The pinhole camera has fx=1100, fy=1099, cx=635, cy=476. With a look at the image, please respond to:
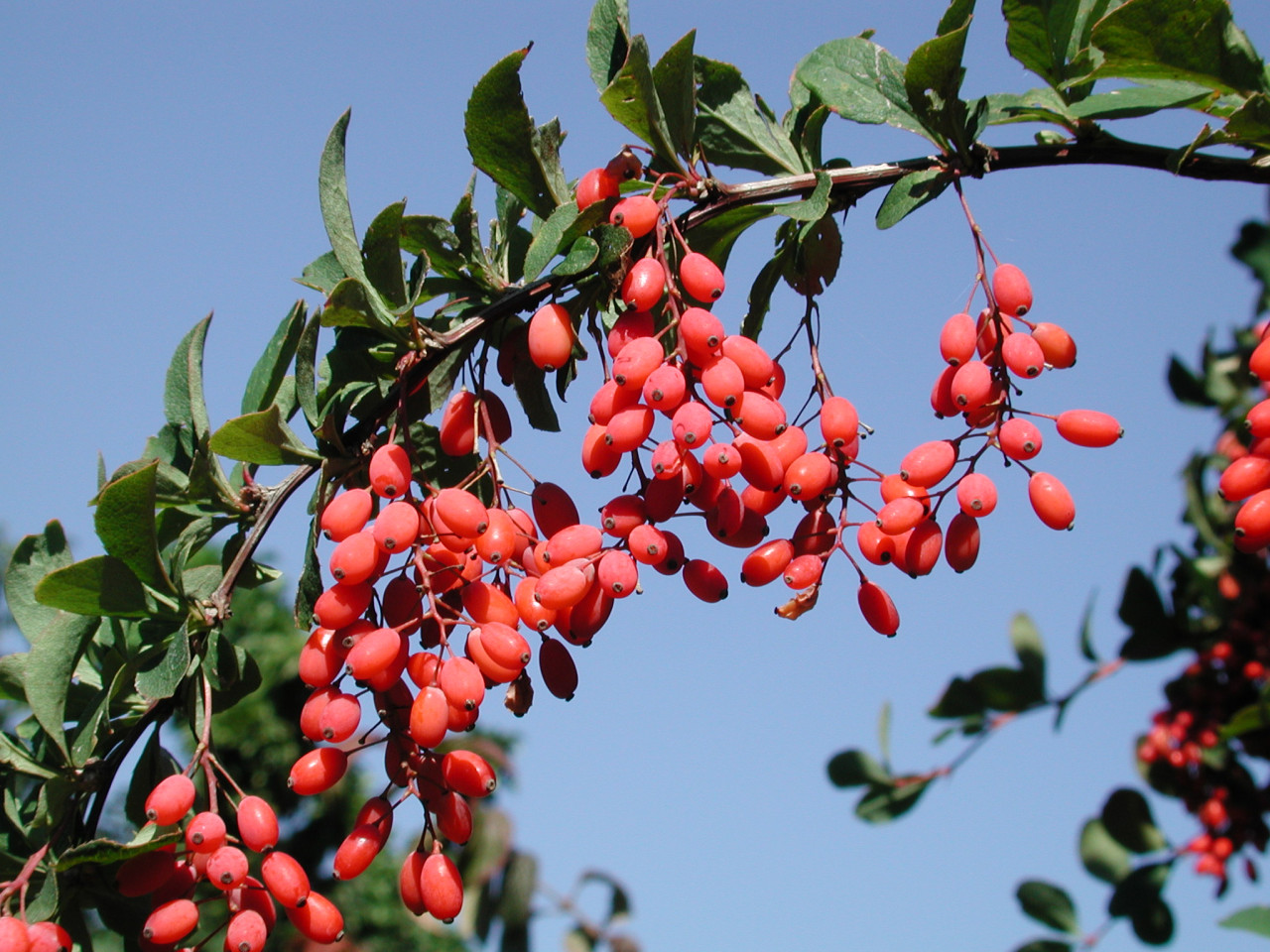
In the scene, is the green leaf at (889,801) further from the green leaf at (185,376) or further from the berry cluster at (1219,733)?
the green leaf at (185,376)

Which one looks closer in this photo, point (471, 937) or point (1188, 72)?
point (1188, 72)

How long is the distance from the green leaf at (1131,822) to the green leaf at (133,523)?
2.40m

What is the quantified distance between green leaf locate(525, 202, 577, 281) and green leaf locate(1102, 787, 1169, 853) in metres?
2.26

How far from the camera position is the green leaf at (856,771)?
308 cm

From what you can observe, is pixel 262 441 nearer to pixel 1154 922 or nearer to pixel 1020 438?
pixel 1020 438

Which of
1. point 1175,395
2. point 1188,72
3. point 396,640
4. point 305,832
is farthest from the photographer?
point 305,832

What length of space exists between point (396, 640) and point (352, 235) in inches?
18.3

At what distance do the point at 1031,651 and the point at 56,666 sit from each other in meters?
2.38

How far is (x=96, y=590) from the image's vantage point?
4.00 feet

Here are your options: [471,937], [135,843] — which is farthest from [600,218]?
[471,937]

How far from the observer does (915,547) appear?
4.09 feet

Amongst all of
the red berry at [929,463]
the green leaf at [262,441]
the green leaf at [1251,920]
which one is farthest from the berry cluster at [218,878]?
the green leaf at [1251,920]

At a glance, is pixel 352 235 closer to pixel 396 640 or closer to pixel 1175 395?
pixel 396 640

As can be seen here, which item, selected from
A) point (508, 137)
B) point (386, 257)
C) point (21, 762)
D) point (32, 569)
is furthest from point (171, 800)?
point (508, 137)
